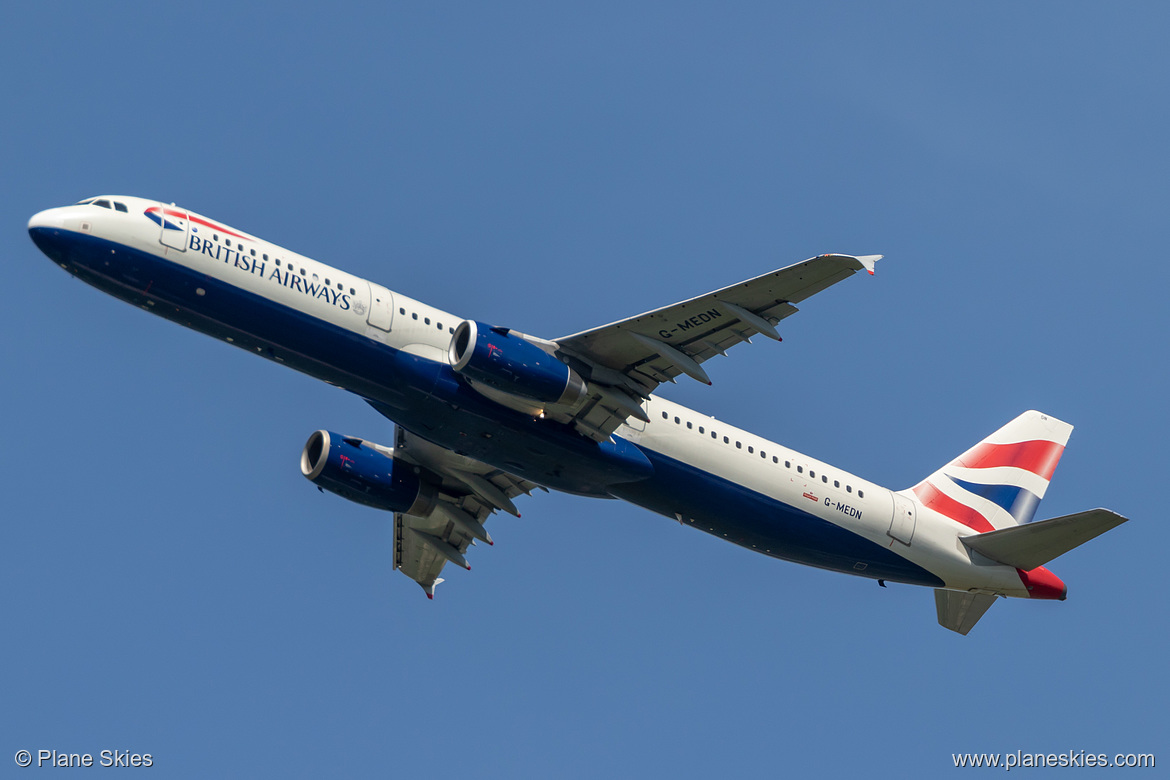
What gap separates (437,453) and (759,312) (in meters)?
14.4

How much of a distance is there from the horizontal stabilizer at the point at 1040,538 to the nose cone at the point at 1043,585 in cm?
31

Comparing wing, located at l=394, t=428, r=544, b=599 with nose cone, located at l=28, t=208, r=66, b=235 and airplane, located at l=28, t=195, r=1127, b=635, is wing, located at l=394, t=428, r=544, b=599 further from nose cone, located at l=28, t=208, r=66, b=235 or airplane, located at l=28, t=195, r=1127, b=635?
nose cone, located at l=28, t=208, r=66, b=235

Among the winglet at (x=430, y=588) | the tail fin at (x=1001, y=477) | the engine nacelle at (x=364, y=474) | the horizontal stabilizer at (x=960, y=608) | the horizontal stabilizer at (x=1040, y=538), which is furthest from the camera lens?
the winglet at (x=430, y=588)

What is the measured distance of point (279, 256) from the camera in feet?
116

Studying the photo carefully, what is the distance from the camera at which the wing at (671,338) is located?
109 ft

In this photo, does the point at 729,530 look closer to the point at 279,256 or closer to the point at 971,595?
the point at 971,595

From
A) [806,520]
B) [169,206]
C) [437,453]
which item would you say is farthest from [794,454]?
[169,206]

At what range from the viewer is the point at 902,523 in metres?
41.3

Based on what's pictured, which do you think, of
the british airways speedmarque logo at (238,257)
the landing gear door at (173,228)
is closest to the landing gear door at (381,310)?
the british airways speedmarque logo at (238,257)

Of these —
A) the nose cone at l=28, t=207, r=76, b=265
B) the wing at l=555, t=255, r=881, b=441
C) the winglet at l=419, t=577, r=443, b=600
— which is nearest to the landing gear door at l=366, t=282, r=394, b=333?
the wing at l=555, t=255, r=881, b=441

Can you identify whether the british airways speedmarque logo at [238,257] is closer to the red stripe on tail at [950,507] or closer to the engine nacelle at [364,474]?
the engine nacelle at [364,474]

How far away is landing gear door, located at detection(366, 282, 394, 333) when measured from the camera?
3550 cm

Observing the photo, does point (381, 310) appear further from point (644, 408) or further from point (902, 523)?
point (902, 523)

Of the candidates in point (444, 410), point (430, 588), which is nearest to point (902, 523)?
point (444, 410)
